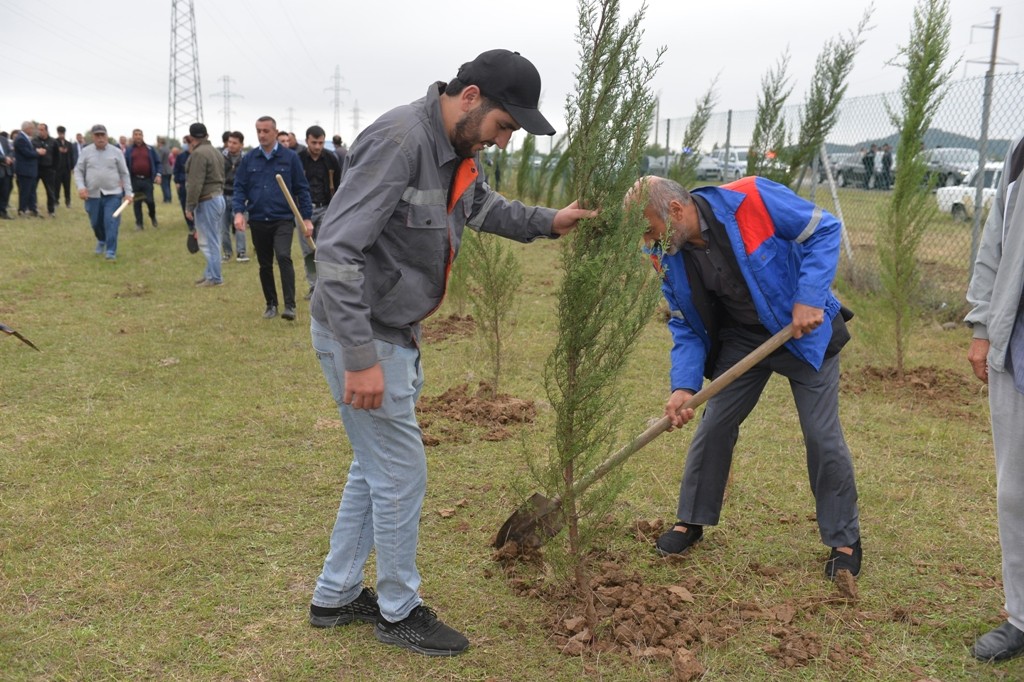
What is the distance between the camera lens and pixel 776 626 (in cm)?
318

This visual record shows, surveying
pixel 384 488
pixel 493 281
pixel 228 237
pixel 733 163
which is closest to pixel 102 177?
pixel 228 237

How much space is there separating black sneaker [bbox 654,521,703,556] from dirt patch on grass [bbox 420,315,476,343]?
15.0 ft

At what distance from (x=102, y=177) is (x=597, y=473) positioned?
11121mm

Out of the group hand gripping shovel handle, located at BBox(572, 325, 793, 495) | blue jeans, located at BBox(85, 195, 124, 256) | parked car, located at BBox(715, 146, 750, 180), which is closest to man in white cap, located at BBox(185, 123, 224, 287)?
blue jeans, located at BBox(85, 195, 124, 256)

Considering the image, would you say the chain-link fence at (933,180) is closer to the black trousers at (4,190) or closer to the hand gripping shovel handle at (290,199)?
the hand gripping shovel handle at (290,199)

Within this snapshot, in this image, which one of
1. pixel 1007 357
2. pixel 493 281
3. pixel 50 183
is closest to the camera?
pixel 1007 357

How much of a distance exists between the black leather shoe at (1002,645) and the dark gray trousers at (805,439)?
0.66 metres

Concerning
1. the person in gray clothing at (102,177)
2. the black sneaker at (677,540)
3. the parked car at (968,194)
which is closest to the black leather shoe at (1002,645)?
the black sneaker at (677,540)

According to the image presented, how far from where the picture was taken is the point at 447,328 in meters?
8.49

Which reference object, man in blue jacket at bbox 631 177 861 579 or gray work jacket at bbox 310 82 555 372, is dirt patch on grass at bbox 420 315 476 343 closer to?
man in blue jacket at bbox 631 177 861 579

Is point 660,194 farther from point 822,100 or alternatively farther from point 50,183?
point 50,183

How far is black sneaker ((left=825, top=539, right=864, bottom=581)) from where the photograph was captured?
354 centimetres

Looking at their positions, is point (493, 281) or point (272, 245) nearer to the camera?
point (493, 281)

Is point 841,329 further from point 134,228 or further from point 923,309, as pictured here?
point 134,228
